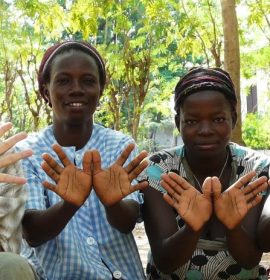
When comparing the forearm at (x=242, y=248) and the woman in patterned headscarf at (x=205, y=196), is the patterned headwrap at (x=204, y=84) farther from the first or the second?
the forearm at (x=242, y=248)

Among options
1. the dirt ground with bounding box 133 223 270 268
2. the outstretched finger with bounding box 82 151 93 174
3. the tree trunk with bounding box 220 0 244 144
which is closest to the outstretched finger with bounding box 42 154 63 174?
the outstretched finger with bounding box 82 151 93 174

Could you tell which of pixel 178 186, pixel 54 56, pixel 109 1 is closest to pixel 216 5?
pixel 109 1

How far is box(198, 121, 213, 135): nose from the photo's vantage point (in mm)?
2758

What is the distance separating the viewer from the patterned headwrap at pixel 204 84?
2.85m

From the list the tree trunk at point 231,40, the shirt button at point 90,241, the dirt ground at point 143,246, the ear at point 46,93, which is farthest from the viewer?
the dirt ground at point 143,246

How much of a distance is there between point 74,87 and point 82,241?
0.77m

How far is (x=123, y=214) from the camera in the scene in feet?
8.54

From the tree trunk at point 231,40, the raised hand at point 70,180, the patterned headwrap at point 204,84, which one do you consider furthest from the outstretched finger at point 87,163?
the tree trunk at point 231,40

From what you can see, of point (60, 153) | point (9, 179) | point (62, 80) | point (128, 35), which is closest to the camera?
point (9, 179)

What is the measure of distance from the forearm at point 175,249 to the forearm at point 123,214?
0.17 metres

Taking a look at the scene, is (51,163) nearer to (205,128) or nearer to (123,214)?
(123,214)

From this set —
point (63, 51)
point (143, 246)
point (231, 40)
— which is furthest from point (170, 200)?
point (143, 246)

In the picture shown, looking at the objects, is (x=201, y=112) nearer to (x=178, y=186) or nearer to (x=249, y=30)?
(x=178, y=186)

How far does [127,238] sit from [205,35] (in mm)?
5666
